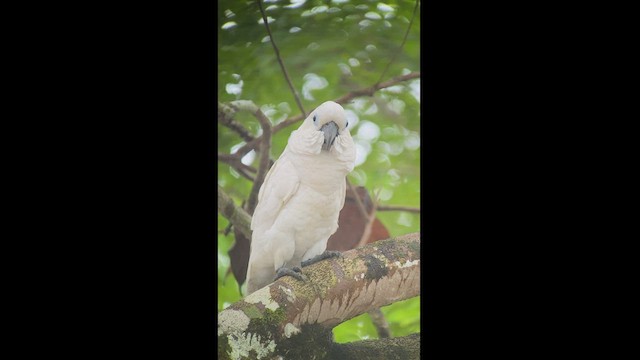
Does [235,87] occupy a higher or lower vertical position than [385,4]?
lower

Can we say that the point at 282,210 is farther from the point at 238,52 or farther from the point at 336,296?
the point at 238,52

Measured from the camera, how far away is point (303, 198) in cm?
303

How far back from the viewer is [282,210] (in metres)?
3.06

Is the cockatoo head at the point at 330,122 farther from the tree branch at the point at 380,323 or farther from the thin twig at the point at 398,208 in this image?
the tree branch at the point at 380,323

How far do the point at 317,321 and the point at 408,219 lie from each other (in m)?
0.55

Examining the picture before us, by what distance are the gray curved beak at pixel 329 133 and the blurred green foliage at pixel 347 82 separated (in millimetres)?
88

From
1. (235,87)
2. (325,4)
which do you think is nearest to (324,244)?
(235,87)

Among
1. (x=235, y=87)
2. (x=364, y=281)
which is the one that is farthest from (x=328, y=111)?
(x=364, y=281)

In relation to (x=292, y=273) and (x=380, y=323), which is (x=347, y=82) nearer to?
(x=292, y=273)

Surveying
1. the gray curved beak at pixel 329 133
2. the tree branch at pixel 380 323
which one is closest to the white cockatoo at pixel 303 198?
the gray curved beak at pixel 329 133

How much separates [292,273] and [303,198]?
31 cm

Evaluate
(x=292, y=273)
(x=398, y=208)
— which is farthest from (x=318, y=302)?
(x=398, y=208)
